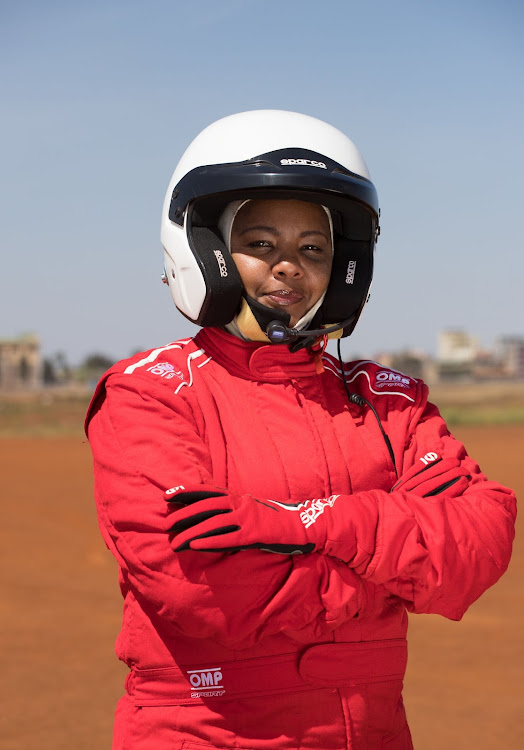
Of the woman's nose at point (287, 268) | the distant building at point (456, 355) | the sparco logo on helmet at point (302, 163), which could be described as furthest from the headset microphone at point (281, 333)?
the distant building at point (456, 355)

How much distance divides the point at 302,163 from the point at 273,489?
84cm

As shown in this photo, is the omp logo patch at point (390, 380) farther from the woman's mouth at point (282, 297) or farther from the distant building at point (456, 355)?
the distant building at point (456, 355)

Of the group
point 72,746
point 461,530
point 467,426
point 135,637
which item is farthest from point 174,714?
point 467,426

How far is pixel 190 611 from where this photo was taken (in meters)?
1.90

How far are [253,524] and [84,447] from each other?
20.5 meters

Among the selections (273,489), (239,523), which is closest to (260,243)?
(273,489)

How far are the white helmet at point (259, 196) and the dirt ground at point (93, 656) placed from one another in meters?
3.85

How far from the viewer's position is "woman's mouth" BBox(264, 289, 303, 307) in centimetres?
227

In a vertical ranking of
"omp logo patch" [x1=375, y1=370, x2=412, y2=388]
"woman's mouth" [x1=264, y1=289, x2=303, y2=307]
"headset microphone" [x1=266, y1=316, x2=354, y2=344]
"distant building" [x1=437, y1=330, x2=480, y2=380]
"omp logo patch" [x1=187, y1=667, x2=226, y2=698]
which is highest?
"woman's mouth" [x1=264, y1=289, x2=303, y2=307]

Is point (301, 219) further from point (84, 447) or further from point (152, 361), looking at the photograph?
point (84, 447)

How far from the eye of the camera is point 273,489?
207 centimetres

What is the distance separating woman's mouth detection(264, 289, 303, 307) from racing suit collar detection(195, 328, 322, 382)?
116mm

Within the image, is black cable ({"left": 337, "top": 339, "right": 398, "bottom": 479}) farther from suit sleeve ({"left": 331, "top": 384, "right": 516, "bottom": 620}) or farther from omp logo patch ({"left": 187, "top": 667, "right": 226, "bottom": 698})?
omp logo patch ({"left": 187, "top": 667, "right": 226, "bottom": 698})

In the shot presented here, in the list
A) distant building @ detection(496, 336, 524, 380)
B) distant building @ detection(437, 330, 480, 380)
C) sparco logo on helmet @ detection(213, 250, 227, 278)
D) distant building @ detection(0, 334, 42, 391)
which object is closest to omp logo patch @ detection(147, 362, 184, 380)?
sparco logo on helmet @ detection(213, 250, 227, 278)
